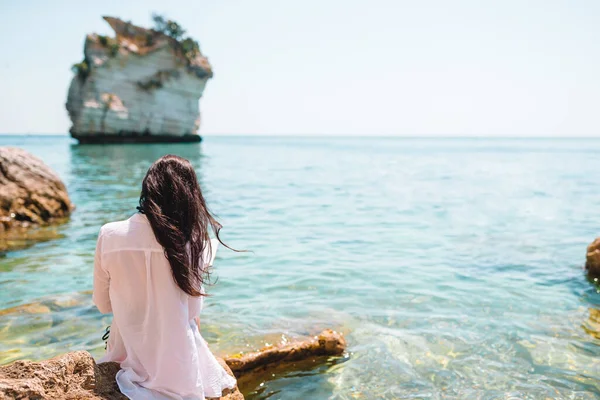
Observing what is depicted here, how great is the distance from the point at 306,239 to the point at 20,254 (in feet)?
18.6

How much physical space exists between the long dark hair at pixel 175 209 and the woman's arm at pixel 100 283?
33 cm

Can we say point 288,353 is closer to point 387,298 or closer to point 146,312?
point 146,312

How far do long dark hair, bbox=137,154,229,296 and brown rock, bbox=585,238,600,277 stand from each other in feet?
25.4

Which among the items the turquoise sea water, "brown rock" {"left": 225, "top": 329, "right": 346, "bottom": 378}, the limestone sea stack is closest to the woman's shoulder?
"brown rock" {"left": 225, "top": 329, "right": 346, "bottom": 378}

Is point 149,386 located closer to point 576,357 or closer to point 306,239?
point 576,357

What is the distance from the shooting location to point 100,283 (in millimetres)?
2779

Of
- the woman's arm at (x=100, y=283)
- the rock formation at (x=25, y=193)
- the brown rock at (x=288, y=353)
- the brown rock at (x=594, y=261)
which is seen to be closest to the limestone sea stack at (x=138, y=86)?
the rock formation at (x=25, y=193)

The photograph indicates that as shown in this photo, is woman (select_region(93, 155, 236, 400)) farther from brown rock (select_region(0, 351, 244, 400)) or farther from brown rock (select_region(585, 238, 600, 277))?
brown rock (select_region(585, 238, 600, 277))

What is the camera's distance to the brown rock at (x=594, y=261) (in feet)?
27.1

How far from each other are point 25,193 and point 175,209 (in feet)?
36.7

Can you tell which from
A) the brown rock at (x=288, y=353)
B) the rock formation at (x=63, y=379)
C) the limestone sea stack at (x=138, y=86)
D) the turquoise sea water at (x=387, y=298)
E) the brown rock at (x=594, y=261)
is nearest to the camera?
the rock formation at (x=63, y=379)

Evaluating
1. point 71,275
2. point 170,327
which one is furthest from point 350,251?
point 170,327

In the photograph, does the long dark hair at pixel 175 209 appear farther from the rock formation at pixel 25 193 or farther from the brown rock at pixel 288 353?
the rock formation at pixel 25 193

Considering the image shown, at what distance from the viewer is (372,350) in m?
5.53
